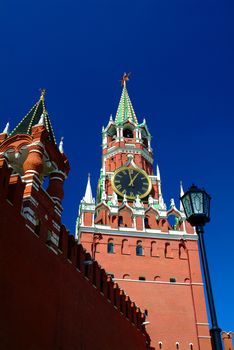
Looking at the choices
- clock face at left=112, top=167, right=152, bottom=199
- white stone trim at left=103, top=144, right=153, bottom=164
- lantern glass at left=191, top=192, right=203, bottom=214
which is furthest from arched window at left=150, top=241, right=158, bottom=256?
lantern glass at left=191, top=192, right=203, bottom=214

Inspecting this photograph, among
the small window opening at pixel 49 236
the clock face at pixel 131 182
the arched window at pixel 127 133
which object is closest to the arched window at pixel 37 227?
the small window opening at pixel 49 236

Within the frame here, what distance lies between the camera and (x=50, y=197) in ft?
54.4

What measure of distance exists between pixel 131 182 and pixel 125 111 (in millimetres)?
12512

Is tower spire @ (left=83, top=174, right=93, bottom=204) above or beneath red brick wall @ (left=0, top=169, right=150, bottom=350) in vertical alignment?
above

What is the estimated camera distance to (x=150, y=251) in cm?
3269

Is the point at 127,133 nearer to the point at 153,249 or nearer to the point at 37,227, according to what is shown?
the point at 153,249

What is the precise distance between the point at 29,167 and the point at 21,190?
1810 millimetres

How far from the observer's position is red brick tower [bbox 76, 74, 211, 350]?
29359mm

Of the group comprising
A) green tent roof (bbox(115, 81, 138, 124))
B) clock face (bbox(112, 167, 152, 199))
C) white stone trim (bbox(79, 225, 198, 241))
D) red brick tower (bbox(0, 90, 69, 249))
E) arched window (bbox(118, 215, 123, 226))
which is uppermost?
green tent roof (bbox(115, 81, 138, 124))

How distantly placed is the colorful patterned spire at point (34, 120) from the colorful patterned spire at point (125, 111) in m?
25.0

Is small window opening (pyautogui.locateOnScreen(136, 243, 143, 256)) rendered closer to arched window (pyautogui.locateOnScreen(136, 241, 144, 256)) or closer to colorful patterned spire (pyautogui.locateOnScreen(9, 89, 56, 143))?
arched window (pyautogui.locateOnScreen(136, 241, 144, 256))

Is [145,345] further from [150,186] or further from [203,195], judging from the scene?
[203,195]

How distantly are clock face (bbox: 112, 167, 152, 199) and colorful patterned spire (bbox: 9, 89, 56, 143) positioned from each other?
701 inches

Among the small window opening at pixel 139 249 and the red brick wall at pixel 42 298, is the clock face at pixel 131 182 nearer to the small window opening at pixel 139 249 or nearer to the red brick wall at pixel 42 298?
the small window opening at pixel 139 249
